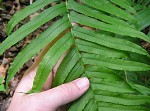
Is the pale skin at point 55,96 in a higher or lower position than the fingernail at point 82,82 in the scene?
lower

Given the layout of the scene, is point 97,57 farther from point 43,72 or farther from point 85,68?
point 43,72

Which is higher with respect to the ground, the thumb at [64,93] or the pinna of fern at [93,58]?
the pinna of fern at [93,58]

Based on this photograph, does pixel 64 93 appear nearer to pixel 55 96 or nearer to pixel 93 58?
pixel 55 96

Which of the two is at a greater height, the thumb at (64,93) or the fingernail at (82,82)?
the fingernail at (82,82)

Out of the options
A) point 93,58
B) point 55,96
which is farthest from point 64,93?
point 93,58

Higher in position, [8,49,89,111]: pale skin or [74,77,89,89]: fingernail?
[74,77,89,89]: fingernail

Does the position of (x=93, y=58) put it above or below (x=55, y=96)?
above
